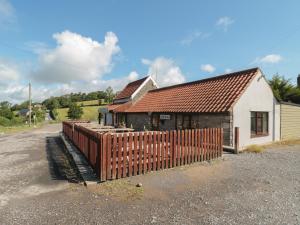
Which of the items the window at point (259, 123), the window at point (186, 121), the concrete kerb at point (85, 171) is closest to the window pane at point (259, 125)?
the window at point (259, 123)

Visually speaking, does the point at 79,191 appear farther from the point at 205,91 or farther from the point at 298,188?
the point at 205,91

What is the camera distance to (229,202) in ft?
17.0

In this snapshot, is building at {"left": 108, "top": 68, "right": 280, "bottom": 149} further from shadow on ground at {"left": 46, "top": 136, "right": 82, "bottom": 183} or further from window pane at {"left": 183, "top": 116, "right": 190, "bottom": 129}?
shadow on ground at {"left": 46, "top": 136, "right": 82, "bottom": 183}

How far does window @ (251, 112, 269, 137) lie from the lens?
550 inches

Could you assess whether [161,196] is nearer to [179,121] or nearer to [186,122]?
[186,122]

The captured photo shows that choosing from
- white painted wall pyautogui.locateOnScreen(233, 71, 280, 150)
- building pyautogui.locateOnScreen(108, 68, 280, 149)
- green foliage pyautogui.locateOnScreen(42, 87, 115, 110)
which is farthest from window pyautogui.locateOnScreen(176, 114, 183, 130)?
green foliage pyautogui.locateOnScreen(42, 87, 115, 110)

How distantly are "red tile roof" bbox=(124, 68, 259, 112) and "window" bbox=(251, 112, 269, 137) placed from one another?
2.12 m

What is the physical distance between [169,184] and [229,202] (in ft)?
5.94

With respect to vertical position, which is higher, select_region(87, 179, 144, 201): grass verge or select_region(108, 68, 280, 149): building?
select_region(108, 68, 280, 149): building

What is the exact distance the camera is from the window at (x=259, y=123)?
14.0 meters

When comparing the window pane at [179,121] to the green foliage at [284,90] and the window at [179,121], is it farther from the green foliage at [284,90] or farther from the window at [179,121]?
the green foliage at [284,90]

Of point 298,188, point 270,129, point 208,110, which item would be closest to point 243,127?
point 208,110

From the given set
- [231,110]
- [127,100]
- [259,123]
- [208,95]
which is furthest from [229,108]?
[127,100]

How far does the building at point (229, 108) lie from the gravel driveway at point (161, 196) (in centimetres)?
451
